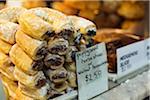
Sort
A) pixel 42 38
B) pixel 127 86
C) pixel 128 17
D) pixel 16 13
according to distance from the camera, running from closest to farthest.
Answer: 1. pixel 42 38
2. pixel 16 13
3. pixel 127 86
4. pixel 128 17

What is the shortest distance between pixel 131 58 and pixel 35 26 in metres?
0.40

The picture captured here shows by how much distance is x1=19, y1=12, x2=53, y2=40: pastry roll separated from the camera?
780mm

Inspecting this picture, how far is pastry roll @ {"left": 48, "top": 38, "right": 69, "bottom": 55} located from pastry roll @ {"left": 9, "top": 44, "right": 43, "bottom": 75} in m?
0.04

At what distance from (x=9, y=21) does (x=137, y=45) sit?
1.39ft

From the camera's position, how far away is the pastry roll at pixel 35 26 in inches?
30.7

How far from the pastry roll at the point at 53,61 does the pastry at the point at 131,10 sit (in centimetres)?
100

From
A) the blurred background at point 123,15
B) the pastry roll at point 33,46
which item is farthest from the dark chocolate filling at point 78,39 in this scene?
the blurred background at point 123,15

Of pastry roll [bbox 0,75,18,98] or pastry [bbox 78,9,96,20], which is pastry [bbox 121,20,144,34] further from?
pastry roll [bbox 0,75,18,98]

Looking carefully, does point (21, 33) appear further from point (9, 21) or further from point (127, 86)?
point (127, 86)

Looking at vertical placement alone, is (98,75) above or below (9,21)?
below

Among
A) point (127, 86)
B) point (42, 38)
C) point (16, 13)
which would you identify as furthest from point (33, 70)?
point (127, 86)

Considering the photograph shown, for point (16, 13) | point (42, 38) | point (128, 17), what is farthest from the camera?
point (128, 17)

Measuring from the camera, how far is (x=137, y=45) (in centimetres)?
111

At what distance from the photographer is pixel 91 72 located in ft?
2.97
